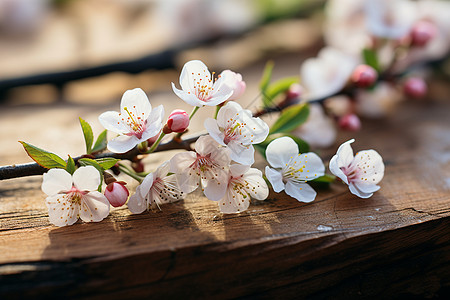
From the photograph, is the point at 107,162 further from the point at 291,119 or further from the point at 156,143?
the point at 291,119

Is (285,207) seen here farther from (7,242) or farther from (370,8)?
(370,8)

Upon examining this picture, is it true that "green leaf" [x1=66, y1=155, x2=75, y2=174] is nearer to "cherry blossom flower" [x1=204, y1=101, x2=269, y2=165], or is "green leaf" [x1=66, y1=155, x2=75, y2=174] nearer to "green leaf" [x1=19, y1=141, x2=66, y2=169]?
"green leaf" [x1=19, y1=141, x2=66, y2=169]

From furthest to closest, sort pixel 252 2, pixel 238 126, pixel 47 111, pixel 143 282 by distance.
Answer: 1. pixel 252 2
2. pixel 47 111
3. pixel 238 126
4. pixel 143 282

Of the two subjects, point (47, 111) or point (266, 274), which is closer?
point (266, 274)

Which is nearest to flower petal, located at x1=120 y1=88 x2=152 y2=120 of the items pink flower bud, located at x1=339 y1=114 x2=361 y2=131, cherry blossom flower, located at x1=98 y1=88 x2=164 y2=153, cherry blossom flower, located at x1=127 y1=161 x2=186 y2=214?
cherry blossom flower, located at x1=98 y1=88 x2=164 y2=153

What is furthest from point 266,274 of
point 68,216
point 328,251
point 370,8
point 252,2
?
point 252,2

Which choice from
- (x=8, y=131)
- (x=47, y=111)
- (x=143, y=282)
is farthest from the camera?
(x=47, y=111)

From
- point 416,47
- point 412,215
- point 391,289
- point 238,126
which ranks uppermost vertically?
point 238,126
